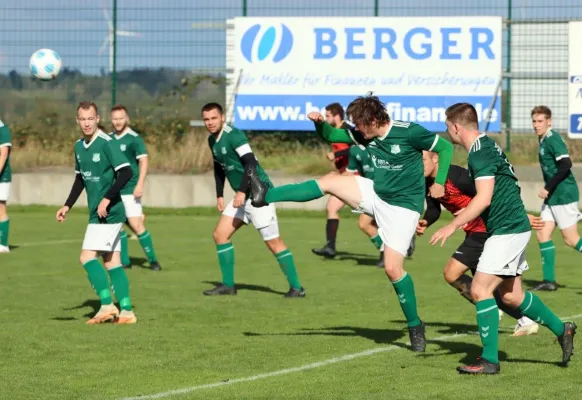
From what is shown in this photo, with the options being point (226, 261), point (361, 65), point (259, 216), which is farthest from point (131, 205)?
point (361, 65)

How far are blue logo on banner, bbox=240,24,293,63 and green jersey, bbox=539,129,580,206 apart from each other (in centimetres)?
1452

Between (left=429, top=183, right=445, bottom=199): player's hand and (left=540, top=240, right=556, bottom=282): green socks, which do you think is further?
(left=540, top=240, right=556, bottom=282): green socks

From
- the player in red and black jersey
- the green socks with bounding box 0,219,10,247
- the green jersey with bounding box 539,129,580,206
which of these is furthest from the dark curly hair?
the green socks with bounding box 0,219,10,247

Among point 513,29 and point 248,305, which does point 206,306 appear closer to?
point 248,305

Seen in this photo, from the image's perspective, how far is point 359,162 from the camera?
17391 mm

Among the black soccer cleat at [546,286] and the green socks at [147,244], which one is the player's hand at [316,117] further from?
the green socks at [147,244]

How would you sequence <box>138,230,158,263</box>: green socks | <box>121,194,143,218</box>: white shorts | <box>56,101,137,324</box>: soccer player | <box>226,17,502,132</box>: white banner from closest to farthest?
<box>56,101,137,324</box>: soccer player
<box>138,230,158,263</box>: green socks
<box>121,194,143,218</box>: white shorts
<box>226,17,502,132</box>: white banner

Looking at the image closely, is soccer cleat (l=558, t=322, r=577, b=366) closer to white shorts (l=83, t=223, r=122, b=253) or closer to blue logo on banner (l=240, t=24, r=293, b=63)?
white shorts (l=83, t=223, r=122, b=253)

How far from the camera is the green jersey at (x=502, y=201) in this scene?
29.5ft

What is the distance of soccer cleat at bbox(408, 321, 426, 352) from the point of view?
10180 millimetres

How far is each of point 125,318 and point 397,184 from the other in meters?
3.27

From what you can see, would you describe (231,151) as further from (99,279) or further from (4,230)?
(4,230)

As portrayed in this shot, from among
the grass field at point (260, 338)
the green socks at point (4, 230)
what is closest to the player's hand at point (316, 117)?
the grass field at point (260, 338)

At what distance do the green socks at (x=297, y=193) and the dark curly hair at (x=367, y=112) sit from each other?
2.74 feet
